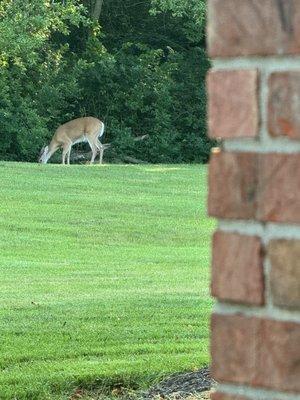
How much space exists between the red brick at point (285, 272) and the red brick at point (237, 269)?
0.02 metres

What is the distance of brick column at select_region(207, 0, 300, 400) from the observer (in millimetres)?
1566

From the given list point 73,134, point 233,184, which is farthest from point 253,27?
point 73,134

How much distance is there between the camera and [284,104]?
1568mm

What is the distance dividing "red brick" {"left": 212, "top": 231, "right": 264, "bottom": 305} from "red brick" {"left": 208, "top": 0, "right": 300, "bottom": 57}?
272mm

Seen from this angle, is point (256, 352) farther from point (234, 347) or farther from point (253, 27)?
point (253, 27)

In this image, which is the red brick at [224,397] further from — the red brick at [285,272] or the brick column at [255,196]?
the red brick at [285,272]

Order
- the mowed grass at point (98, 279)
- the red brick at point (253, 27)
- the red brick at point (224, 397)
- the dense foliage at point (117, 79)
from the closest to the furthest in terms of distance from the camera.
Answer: the red brick at point (253, 27)
the red brick at point (224, 397)
the mowed grass at point (98, 279)
the dense foliage at point (117, 79)

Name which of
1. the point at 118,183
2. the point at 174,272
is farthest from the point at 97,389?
the point at 118,183

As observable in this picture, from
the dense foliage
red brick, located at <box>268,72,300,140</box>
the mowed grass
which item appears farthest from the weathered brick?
the dense foliage

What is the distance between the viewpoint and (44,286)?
37.6 feet

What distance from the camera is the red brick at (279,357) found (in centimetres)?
157

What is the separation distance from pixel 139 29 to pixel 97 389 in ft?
115

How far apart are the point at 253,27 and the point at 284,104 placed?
0.12 metres

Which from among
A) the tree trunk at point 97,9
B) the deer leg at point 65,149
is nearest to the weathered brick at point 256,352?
the deer leg at point 65,149
